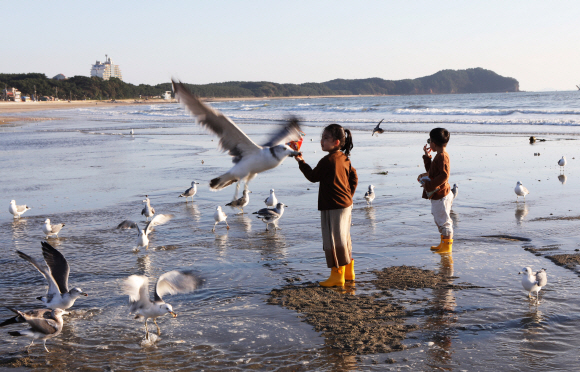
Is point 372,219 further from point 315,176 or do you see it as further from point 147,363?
point 147,363

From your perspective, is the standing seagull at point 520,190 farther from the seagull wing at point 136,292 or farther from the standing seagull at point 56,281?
the standing seagull at point 56,281

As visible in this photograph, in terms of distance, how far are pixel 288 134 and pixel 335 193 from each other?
1661 millimetres

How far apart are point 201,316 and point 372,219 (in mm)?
4565

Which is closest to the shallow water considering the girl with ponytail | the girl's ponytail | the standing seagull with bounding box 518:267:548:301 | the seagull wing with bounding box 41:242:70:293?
the standing seagull with bounding box 518:267:548:301

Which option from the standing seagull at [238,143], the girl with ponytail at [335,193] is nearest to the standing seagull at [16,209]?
the standing seagull at [238,143]

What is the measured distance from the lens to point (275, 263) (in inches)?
258

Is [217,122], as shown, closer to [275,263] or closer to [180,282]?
[275,263]

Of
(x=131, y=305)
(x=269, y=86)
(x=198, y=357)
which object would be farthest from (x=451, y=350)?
(x=269, y=86)

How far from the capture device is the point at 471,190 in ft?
36.3

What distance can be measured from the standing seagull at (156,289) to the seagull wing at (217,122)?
7.09ft

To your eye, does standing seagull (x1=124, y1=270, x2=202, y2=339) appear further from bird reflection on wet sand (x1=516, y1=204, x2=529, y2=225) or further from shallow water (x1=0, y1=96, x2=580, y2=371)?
bird reflection on wet sand (x1=516, y1=204, x2=529, y2=225)

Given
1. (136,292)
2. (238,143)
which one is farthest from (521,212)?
(136,292)

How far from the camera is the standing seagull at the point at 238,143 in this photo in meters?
6.13

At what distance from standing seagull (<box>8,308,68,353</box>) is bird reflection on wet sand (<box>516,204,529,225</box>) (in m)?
6.90
